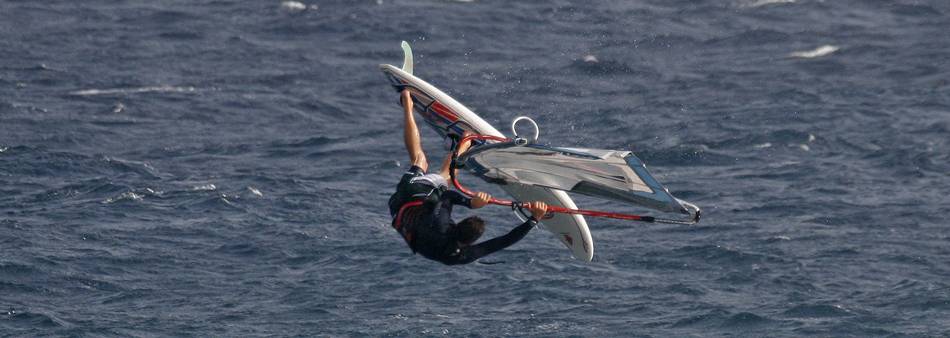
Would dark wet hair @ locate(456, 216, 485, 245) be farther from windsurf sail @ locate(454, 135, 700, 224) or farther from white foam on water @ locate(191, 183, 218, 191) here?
white foam on water @ locate(191, 183, 218, 191)

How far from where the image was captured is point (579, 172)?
56.4 feet

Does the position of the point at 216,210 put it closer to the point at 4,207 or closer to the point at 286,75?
the point at 4,207

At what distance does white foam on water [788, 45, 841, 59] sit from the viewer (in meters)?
44.4

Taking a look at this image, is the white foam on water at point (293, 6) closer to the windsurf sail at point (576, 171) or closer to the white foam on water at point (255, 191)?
the white foam on water at point (255, 191)

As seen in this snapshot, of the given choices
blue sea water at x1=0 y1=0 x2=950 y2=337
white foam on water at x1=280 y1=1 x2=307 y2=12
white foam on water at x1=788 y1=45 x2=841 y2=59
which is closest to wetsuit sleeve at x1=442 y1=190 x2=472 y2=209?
blue sea water at x1=0 y1=0 x2=950 y2=337

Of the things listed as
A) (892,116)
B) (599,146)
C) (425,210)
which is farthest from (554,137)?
(425,210)

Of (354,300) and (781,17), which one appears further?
(781,17)

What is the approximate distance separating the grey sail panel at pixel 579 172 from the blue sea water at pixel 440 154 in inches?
362

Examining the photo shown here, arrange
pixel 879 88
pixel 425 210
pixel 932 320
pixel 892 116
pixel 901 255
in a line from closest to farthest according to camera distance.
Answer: pixel 425 210, pixel 932 320, pixel 901 255, pixel 892 116, pixel 879 88

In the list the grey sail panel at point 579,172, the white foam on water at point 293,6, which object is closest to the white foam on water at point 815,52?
the white foam on water at point 293,6

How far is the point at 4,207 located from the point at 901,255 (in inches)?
692

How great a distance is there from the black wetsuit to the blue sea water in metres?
9.83

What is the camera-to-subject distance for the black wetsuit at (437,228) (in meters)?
16.5

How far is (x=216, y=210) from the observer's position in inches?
1242
